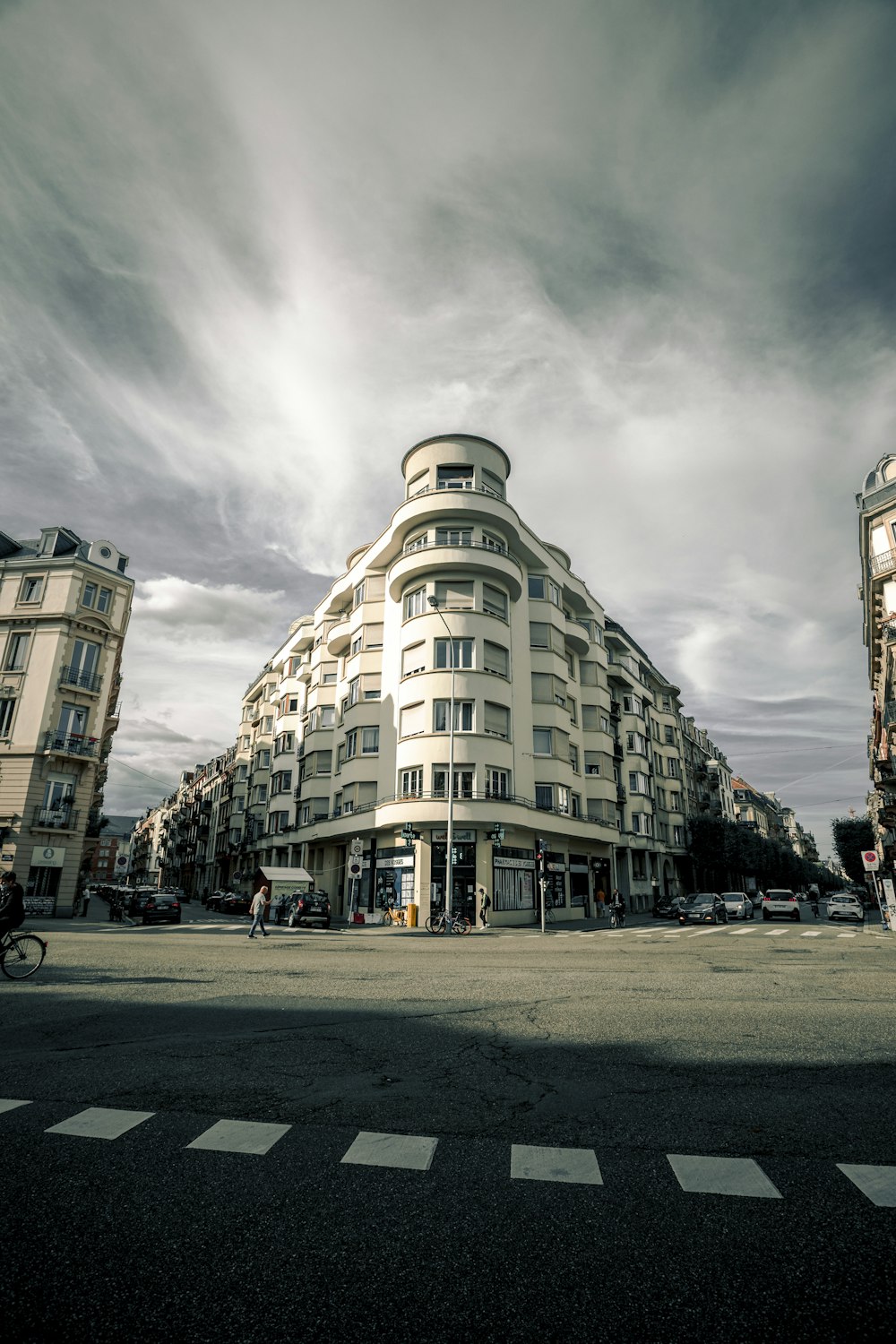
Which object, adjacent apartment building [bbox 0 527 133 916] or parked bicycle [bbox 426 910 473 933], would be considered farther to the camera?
adjacent apartment building [bbox 0 527 133 916]

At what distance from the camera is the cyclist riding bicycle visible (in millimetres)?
10984

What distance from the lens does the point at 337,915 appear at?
4019cm

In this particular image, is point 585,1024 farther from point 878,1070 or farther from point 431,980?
point 431,980

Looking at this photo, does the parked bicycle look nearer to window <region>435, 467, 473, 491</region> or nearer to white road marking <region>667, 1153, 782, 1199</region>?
window <region>435, 467, 473, 491</region>

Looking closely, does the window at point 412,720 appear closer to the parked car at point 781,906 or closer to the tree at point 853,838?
the parked car at point 781,906

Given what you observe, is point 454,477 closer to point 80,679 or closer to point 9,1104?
point 80,679

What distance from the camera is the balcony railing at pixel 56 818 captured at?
34.2 m

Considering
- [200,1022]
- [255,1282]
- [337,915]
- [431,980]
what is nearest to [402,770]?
[337,915]

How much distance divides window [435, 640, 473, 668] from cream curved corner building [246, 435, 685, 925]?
9 centimetres

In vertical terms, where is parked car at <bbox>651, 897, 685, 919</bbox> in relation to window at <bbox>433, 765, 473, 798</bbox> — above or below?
below

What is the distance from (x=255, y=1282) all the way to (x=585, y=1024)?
5.54m

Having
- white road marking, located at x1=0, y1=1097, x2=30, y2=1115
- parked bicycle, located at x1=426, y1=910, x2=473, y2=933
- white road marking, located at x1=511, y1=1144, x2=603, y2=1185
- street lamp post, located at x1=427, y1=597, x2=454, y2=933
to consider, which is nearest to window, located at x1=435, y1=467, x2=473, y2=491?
street lamp post, located at x1=427, y1=597, x2=454, y2=933

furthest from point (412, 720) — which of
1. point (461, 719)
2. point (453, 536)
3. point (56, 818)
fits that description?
point (56, 818)

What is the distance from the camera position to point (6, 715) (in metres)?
35.9
